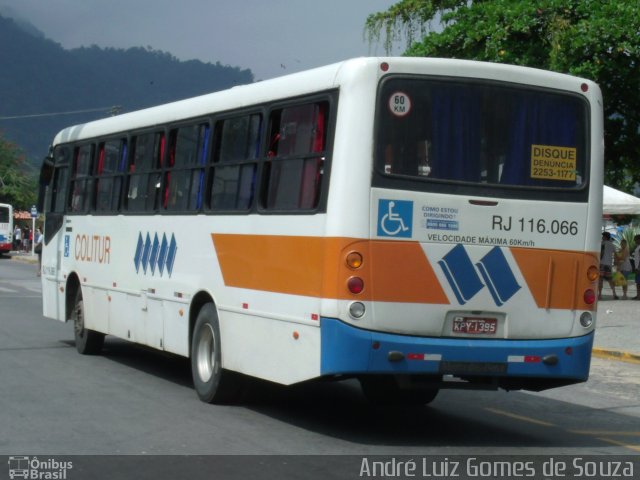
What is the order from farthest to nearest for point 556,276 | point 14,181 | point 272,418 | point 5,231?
point 14,181 → point 5,231 → point 272,418 → point 556,276

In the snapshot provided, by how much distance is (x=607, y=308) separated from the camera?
90.0 ft

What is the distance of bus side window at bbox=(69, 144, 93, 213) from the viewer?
16.2m

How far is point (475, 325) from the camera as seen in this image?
9.86 m

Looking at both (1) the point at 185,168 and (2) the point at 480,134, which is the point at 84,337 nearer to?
(1) the point at 185,168

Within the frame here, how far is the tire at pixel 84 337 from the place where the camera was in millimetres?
15906

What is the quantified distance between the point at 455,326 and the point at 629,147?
74.0ft

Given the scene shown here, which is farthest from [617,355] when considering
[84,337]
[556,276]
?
[556,276]

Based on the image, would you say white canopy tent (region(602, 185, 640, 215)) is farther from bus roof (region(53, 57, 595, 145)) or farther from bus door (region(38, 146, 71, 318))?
bus roof (region(53, 57, 595, 145))

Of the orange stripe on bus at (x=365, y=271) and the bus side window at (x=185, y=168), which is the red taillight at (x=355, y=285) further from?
the bus side window at (x=185, y=168)

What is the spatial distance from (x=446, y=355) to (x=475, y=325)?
1.26 ft

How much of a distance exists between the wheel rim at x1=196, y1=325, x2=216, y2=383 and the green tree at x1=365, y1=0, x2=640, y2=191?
59.8 ft

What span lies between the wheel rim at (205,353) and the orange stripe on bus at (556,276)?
3294mm

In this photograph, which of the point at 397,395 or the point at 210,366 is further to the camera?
the point at 397,395

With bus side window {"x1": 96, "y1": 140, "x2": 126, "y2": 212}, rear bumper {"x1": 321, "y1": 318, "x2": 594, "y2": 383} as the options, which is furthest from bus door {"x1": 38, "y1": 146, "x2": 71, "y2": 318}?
rear bumper {"x1": 321, "y1": 318, "x2": 594, "y2": 383}
